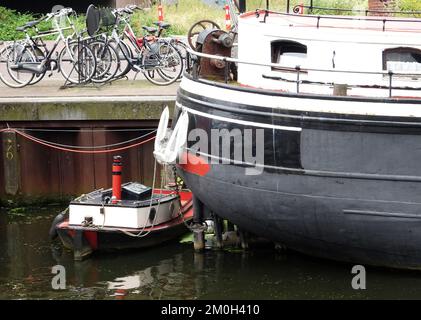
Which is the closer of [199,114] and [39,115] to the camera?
[199,114]

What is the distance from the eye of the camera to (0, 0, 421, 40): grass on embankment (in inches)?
792

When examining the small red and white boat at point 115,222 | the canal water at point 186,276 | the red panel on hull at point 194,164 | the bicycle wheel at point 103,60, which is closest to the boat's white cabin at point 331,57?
the red panel on hull at point 194,164

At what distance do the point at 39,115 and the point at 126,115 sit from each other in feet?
4.52

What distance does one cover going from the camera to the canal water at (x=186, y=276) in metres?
11.1

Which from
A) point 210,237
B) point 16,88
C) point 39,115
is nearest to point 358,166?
point 210,237

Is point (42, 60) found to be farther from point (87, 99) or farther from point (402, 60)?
point (402, 60)

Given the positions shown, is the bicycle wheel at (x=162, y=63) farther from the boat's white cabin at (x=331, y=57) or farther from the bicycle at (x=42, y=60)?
the boat's white cabin at (x=331, y=57)

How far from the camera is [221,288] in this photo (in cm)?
1136

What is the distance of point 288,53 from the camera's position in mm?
12070

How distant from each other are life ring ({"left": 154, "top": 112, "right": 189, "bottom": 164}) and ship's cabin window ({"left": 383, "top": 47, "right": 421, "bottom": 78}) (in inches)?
Answer: 104

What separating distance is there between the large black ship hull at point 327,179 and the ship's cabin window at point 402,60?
93cm

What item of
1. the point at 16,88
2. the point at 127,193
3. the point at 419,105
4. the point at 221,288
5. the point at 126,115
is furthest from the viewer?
the point at 16,88

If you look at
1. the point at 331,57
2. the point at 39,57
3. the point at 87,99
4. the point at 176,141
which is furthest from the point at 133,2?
the point at 331,57

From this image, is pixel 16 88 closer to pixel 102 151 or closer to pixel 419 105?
pixel 102 151
